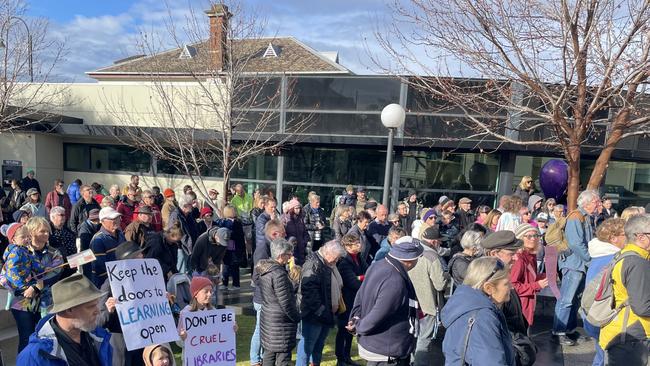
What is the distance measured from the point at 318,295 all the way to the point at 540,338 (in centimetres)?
391

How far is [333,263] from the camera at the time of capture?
195 inches

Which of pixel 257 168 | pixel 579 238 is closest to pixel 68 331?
pixel 579 238

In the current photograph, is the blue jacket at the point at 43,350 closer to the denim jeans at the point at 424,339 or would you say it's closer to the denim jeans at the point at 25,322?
the denim jeans at the point at 25,322

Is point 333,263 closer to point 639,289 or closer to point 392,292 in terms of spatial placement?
point 392,292

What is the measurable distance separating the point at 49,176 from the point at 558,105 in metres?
16.8

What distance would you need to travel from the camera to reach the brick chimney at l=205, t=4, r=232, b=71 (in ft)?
31.2

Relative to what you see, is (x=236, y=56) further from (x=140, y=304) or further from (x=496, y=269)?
(x=496, y=269)

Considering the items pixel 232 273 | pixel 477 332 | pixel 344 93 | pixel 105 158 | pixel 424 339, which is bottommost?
pixel 232 273

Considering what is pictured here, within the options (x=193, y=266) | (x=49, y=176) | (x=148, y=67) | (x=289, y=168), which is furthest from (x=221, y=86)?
(x=49, y=176)

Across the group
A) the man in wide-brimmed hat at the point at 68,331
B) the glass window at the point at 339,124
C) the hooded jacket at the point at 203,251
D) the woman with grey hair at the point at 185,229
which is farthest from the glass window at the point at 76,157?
the man in wide-brimmed hat at the point at 68,331

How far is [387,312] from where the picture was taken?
153 inches

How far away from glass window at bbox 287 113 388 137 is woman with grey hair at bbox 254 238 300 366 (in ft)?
28.8

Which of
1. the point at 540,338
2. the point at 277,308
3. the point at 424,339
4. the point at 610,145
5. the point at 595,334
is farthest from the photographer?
the point at 610,145

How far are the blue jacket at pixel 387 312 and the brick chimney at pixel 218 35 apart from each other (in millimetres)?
7432
